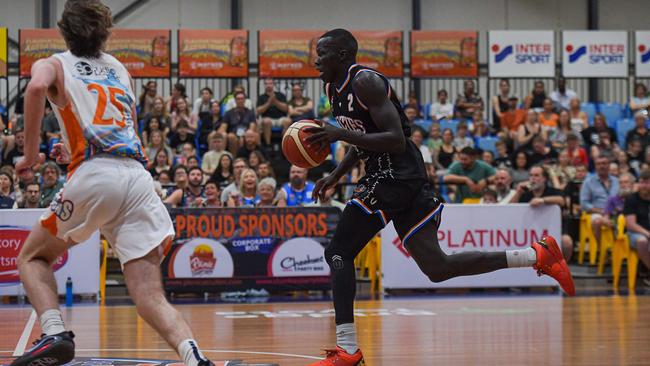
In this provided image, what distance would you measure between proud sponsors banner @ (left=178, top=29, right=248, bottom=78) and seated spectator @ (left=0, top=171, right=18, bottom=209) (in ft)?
23.3

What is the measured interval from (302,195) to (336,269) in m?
7.32

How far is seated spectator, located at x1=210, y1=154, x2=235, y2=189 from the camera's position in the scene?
1413cm

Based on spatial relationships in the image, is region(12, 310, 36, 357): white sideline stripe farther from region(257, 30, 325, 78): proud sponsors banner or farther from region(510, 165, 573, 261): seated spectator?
region(257, 30, 325, 78): proud sponsors banner

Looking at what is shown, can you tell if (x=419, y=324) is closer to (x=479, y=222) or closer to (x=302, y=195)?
(x=479, y=222)

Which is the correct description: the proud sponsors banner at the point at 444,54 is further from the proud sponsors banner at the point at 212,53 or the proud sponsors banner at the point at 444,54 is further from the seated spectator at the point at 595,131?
the proud sponsors banner at the point at 212,53

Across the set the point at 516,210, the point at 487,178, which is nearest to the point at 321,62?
the point at 516,210

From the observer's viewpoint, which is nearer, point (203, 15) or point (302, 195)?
point (302, 195)

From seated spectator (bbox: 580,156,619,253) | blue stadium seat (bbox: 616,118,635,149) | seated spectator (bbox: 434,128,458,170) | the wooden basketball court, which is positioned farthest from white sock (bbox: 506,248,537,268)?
blue stadium seat (bbox: 616,118,635,149)

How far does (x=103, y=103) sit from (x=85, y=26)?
1.23 ft

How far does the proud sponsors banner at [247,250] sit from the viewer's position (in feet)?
38.9

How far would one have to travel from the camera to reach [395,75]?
19.8 m

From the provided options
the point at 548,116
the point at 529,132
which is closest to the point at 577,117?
the point at 548,116

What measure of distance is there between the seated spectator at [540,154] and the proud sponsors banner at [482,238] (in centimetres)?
364

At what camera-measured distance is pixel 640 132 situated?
17.5m
